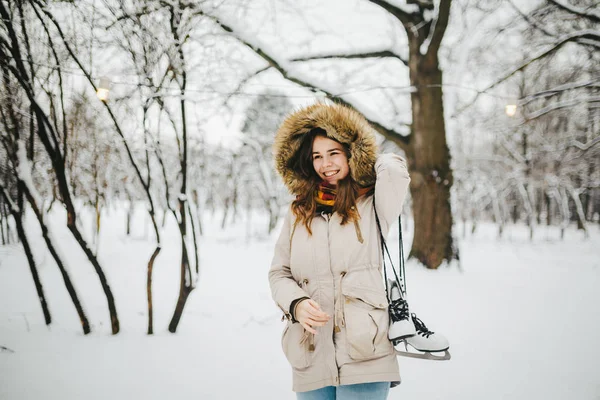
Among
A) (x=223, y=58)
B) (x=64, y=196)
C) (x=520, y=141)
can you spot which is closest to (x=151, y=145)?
(x=64, y=196)

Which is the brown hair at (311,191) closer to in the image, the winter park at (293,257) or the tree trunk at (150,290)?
the winter park at (293,257)

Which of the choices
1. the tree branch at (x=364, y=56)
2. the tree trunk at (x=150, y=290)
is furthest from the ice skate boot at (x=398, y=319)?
the tree branch at (x=364, y=56)

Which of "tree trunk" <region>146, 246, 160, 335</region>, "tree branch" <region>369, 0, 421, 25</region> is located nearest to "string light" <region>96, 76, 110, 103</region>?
"tree trunk" <region>146, 246, 160, 335</region>

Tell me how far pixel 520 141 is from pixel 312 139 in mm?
20942

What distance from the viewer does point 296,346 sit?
1.35m

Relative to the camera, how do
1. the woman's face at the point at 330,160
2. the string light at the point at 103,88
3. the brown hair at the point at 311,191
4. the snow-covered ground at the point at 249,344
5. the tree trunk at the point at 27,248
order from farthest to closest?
the tree trunk at the point at 27,248 < the string light at the point at 103,88 < the snow-covered ground at the point at 249,344 < the woman's face at the point at 330,160 < the brown hair at the point at 311,191

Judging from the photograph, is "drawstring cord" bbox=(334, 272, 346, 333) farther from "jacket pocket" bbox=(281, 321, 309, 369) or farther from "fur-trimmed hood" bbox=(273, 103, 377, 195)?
"fur-trimmed hood" bbox=(273, 103, 377, 195)

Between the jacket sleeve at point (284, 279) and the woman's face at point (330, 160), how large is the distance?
0.28 meters

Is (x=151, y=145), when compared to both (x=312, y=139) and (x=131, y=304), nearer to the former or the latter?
(x=312, y=139)

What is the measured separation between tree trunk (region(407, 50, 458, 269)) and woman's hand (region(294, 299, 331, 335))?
5.19 metres

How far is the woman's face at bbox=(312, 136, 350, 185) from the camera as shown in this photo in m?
1.54

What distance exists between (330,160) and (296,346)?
0.91 metres

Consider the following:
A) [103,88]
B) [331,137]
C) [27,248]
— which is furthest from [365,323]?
[27,248]

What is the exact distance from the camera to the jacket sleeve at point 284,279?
1.32 meters
